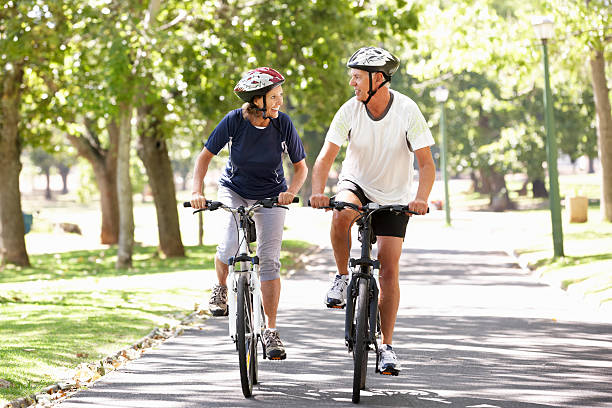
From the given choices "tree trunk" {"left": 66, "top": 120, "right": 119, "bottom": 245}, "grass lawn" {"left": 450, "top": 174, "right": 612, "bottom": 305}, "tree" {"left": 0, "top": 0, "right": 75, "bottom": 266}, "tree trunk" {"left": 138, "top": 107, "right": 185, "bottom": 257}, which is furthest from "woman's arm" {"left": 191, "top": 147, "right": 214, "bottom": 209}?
"tree trunk" {"left": 66, "top": 120, "right": 119, "bottom": 245}

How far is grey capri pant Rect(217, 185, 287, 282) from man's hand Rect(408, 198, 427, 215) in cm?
109

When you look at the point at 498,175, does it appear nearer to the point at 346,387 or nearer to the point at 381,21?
the point at 381,21

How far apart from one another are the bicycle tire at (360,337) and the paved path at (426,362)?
17cm

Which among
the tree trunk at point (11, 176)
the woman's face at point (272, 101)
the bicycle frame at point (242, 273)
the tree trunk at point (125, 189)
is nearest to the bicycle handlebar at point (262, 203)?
the bicycle frame at point (242, 273)

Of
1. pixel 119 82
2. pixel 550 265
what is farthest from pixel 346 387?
pixel 119 82

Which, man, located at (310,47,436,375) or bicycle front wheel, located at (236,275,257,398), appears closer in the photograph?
bicycle front wheel, located at (236,275,257,398)

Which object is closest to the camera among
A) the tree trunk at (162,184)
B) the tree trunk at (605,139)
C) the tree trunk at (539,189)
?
the tree trunk at (162,184)

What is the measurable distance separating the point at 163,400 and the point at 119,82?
12.6 metres

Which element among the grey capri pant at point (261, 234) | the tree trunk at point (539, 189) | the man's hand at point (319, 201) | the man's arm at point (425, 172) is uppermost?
the tree trunk at point (539, 189)

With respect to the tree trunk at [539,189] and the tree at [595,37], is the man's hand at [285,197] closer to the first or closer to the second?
the tree at [595,37]

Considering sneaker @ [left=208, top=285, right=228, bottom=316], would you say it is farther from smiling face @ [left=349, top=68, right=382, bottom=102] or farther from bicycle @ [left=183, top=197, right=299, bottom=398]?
smiling face @ [left=349, top=68, right=382, bottom=102]

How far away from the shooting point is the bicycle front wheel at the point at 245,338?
6.66 metres

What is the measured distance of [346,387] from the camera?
23.9ft

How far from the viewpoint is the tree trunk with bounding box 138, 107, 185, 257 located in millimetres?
23797
